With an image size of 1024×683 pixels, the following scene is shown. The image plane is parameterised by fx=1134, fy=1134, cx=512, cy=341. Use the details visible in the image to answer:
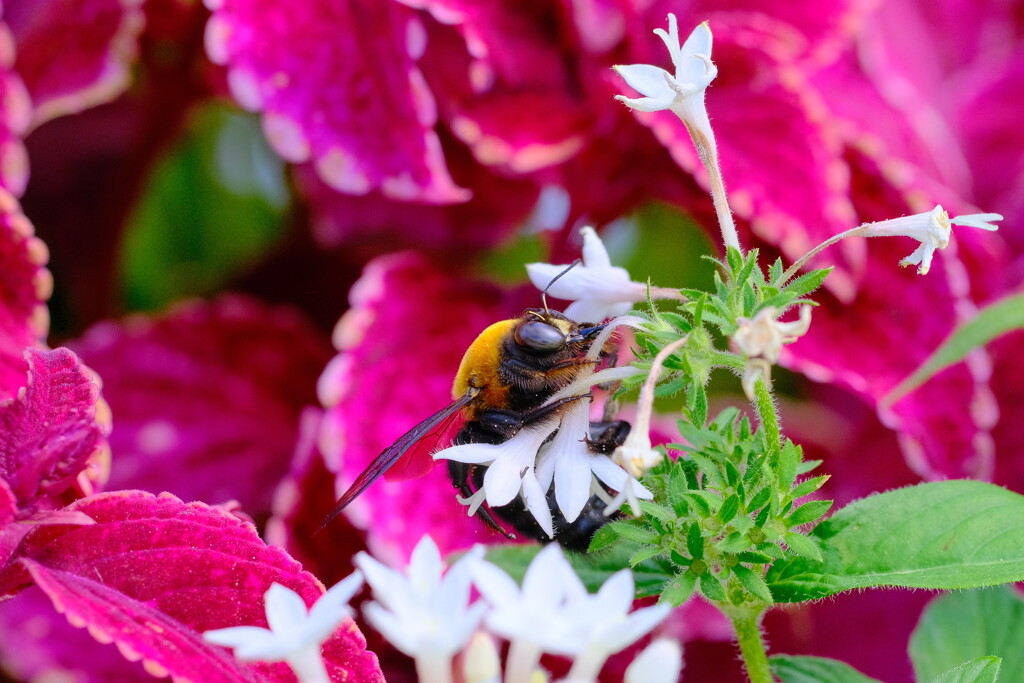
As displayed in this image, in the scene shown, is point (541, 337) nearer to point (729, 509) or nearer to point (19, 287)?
point (729, 509)

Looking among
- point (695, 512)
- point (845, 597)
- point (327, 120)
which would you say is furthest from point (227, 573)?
point (845, 597)

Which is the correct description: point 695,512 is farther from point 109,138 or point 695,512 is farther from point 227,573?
point 109,138

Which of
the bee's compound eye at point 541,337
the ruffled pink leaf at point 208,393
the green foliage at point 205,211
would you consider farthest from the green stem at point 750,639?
the green foliage at point 205,211

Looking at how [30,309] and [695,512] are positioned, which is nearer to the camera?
[695,512]

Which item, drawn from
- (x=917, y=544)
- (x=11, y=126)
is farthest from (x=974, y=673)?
(x=11, y=126)

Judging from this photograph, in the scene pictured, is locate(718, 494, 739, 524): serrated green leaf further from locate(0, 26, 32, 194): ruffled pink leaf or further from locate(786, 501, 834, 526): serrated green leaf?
locate(0, 26, 32, 194): ruffled pink leaf

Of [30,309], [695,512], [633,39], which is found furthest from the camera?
[633,39]
